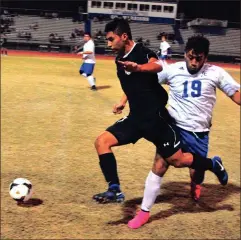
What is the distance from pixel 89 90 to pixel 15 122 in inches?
224

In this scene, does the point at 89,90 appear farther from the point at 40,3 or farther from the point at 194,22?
the point at 40,3

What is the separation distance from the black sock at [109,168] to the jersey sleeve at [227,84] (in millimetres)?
1305

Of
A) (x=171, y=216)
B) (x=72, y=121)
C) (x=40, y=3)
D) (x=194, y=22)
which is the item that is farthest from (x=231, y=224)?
(x=40, y=3)

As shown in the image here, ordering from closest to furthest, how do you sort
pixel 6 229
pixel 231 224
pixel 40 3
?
pixel 6 229
pixel 231 224
pixel 40 3

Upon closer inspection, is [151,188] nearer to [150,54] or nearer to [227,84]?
[227,84]

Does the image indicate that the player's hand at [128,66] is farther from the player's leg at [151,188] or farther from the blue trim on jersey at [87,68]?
the blue trim on jersey at [87,68]

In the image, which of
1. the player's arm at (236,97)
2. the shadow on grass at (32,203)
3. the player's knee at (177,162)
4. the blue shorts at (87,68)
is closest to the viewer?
the player's arm at (236,97)

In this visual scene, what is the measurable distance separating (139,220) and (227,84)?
3012 millimetres

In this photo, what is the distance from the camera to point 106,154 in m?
4.29

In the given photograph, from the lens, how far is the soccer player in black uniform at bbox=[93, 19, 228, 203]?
282 cm

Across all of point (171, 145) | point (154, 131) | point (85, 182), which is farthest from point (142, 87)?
point (85, 182)

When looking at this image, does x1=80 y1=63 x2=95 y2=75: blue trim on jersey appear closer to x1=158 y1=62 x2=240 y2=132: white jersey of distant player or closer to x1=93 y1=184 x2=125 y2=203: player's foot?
x1=158 y1=62 x2=240 y2=132: white jersey of distant player

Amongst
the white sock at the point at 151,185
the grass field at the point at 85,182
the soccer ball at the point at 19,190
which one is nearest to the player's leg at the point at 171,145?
the white sock at the point at 151,185

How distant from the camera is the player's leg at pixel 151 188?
5.26 metres
